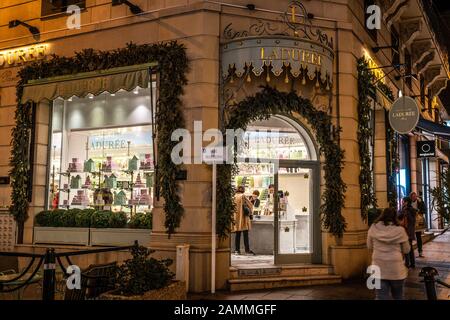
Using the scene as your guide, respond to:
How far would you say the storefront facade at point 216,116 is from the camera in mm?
10102

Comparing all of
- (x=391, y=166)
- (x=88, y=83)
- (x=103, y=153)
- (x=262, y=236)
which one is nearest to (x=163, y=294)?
(x=103, y=153)

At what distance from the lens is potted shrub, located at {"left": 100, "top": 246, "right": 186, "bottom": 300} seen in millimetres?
6891

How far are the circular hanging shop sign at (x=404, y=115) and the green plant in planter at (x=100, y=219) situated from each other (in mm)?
7591

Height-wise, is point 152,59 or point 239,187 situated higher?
point 152,59

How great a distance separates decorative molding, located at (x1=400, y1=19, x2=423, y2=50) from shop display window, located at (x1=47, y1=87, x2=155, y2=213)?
11052 mm

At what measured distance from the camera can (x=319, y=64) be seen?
34.0 feet

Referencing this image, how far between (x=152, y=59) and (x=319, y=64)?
12.1 feet

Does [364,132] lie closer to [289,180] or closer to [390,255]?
[289,180]

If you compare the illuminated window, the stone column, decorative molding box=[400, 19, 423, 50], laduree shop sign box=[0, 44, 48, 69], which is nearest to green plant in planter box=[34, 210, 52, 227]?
the stone column

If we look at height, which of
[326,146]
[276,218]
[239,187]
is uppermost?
[326,146]

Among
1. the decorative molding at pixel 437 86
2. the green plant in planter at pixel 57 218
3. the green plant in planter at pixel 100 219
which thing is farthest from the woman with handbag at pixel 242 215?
the decorative molding at pixel 437 86
